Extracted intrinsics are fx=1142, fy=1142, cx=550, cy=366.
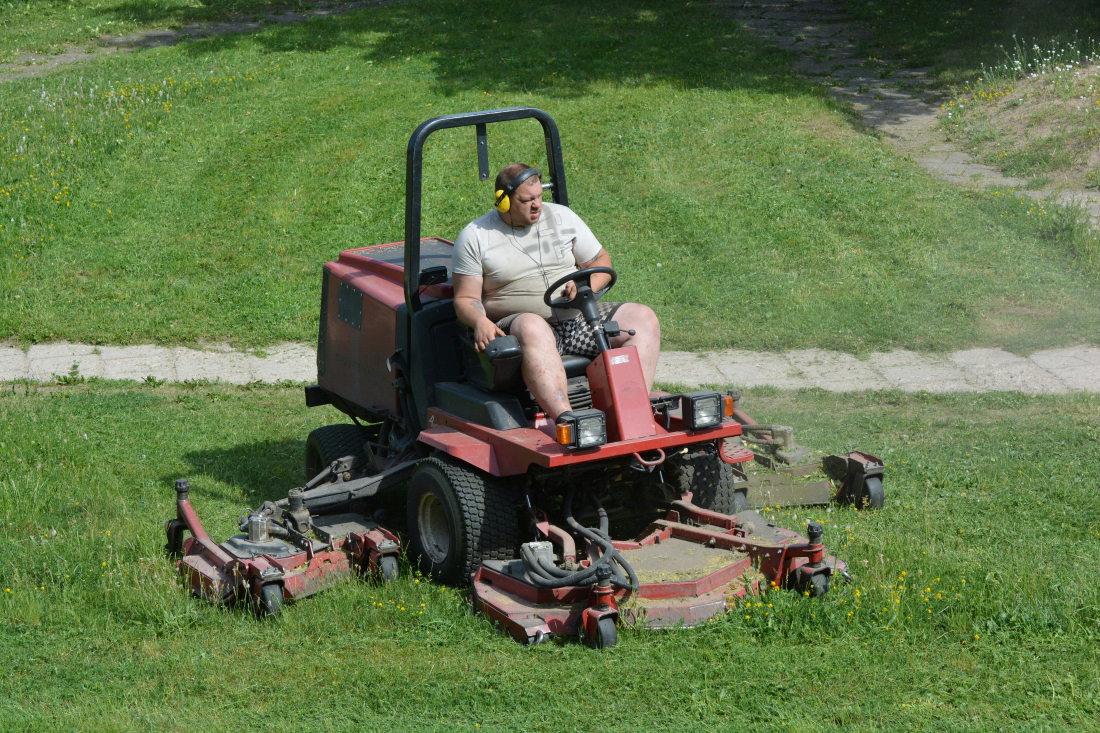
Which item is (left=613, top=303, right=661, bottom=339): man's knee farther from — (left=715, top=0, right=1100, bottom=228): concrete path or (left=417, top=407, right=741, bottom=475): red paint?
(left=715, top=0, right=1100, bottom=228): concrete path

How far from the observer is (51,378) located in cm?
1006

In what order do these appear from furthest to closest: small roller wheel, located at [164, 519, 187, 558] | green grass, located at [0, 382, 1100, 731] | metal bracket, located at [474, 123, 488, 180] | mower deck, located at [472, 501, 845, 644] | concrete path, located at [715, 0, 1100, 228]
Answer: concrete path, located at [715, 0, 1100, 228], metal bracket, located at [474, 123, 488, 180], small roller wheel, located at [164, 519, 187, 558], mower deck, located at [472, 501, 845, 644], green grass, located at [0, 382, 1100, 731]

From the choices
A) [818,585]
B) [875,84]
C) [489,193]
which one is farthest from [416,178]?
[875,84]

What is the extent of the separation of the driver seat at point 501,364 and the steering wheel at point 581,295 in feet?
0.83

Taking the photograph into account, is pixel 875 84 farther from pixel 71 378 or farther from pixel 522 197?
pixel 522 197

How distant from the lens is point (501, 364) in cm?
573

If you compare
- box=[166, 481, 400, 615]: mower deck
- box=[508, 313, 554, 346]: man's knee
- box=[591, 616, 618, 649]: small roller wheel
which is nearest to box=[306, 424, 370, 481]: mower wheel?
box=[166, 481, 400, 615]: mower deck

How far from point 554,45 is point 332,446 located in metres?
13.2

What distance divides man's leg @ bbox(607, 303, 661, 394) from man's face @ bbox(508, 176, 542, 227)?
0.67m

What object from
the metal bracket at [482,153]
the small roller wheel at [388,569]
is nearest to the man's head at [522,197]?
the metal bracket at [482,153]

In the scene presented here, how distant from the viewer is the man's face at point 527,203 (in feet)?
19.4

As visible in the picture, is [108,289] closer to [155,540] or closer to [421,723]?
[155,540]

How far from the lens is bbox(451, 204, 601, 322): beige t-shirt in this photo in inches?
234

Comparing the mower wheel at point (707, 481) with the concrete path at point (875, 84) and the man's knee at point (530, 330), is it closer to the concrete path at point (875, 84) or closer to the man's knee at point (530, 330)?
the man's knee at point (530, 330)
